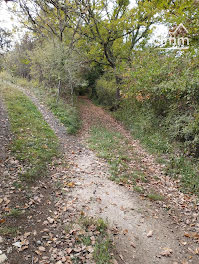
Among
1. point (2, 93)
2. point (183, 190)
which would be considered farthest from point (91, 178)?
point (2, 93)

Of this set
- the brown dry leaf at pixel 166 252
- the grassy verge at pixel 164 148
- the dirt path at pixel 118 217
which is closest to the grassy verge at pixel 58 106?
the grassy verge at pixel 164 148

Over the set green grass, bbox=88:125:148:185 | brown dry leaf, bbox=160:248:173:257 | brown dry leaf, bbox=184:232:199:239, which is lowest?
brown dry leaf, bbox=184:232:199:239

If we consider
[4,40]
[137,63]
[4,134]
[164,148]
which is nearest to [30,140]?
[4,134]

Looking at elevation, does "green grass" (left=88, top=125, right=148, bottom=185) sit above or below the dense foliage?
below

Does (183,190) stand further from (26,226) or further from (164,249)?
(26,226)

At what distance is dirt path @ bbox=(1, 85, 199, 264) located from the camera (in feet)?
11.7

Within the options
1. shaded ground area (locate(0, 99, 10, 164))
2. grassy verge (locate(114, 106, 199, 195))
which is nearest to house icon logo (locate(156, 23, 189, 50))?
grassy verge (locate(114, 106, 199, 195))

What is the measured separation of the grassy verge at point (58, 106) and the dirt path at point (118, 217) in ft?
15.0

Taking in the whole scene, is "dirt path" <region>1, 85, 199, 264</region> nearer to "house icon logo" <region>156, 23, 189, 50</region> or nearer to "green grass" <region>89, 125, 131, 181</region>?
"green grass" <region>89, 125, 131, 181</region>

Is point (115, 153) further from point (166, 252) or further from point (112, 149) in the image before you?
point (166, 252)

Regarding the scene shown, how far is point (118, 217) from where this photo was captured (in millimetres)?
4520

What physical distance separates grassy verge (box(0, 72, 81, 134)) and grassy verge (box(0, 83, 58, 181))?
5.17 feet

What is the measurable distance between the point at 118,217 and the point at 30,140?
4.82 meters

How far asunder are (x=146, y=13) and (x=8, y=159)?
1524cm
